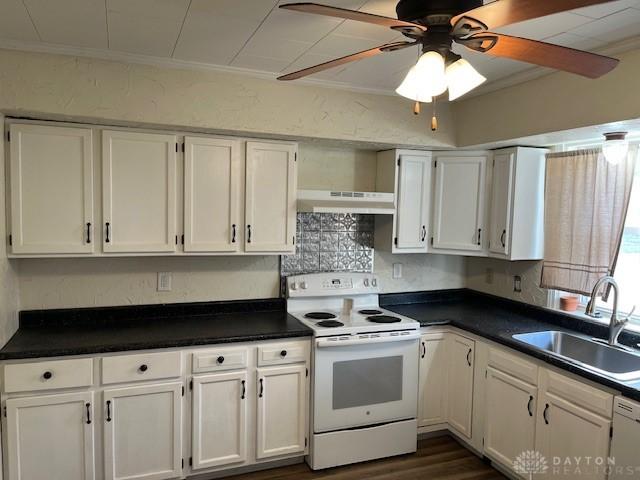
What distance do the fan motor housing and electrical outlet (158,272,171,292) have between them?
7.65 feet

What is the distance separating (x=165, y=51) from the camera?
8.29ft

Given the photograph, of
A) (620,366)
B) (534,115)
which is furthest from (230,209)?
(620,366)

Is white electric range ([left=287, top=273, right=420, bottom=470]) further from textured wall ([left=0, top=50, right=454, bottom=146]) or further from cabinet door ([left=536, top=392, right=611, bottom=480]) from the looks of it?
textured wall ([left=0, top=50, right=454, bottom=146])

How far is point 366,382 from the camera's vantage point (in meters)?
3.04

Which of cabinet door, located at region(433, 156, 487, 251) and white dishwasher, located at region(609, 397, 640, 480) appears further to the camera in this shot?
cabinet door, located at region(433, 156, 487, 251)

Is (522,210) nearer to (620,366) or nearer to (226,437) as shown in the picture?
(620,366)

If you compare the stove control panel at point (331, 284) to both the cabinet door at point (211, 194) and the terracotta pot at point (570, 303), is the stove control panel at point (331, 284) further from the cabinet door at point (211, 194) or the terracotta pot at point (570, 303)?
the terracotta pot at point (570, 303)

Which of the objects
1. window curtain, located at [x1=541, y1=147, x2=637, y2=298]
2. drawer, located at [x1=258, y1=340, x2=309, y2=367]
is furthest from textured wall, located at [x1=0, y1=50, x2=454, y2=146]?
drawer, located at [x1=258, y1=340, x2=309, y2=367]

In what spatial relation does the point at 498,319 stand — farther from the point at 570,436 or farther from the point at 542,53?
the point at 542,53

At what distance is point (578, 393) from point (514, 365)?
43 centimetres

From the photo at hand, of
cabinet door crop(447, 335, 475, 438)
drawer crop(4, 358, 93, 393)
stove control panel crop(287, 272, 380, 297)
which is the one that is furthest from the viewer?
stove control panel crop(287, 272, 380, 297)

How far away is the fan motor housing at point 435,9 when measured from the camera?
1.45 metres

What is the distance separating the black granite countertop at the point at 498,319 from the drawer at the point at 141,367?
1.66 m

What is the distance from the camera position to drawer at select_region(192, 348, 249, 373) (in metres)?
2.70
